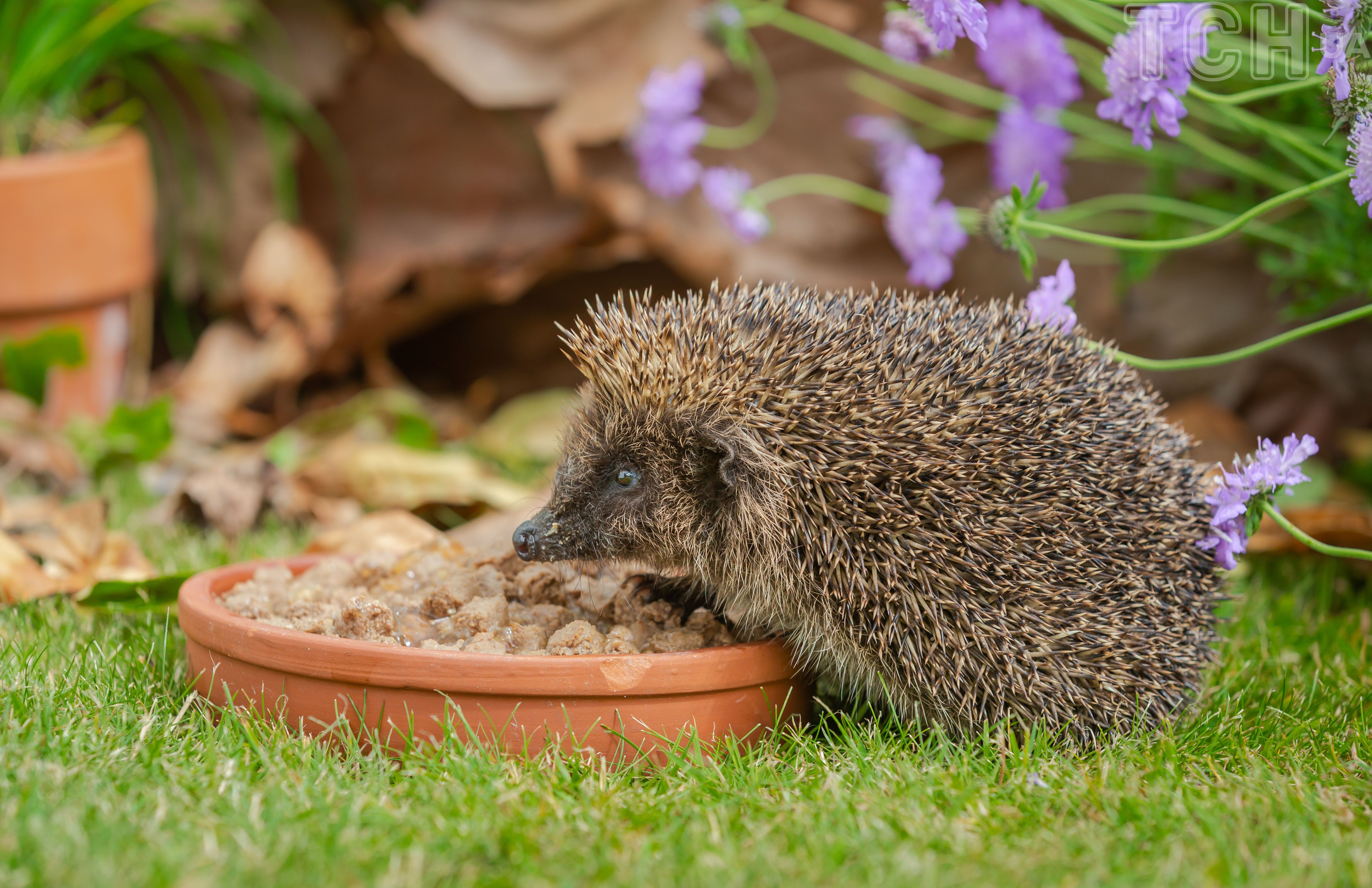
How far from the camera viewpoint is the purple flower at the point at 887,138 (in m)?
5.00

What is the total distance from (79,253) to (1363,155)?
15.1 ft

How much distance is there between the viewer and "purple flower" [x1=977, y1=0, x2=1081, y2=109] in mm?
3768

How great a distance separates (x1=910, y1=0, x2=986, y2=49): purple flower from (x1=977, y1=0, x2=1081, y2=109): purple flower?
1.12 meters

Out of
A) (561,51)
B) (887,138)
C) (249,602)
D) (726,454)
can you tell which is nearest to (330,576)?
(249,602)

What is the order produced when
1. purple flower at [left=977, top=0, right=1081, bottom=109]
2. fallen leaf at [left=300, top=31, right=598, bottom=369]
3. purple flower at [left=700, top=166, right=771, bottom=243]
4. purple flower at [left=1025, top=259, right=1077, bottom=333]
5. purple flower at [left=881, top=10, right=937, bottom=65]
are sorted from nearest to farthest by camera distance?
1. purple flower at [left=1025, top=259, right=1077, bottom=333]
2. purple flower at [left=881, top=10, right=937, bottom=65]
3. purple flower at [left=977, top=0, right=1081, bottom=109]
4. purple flower at [left=700, top=166, right=771, bottom=243]
5. fallen leaf at [left=300, top=31, right=598, bottom=369]

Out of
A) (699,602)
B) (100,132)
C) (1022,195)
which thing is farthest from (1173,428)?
(100,132)

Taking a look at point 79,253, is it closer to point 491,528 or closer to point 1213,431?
point 491,528

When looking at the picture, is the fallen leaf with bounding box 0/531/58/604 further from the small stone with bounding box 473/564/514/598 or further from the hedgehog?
the hedgehog

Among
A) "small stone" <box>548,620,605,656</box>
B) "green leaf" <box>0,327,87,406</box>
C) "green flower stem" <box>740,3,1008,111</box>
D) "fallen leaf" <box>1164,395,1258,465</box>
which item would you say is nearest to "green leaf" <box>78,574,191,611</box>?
"small stone" <box>548,620,605,656</box>

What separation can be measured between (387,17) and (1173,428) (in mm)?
4237

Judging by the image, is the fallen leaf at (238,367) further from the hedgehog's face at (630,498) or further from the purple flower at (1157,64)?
the purple flower at (1157,64)

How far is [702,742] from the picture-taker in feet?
8.46

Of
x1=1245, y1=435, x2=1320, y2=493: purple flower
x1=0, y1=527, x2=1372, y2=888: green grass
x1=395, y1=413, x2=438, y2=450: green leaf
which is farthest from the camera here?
x1=395, y1=413, x2=438, y2=450: green leaf

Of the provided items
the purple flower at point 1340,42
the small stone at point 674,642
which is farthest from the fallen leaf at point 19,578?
the purple flower at point 1340,42
